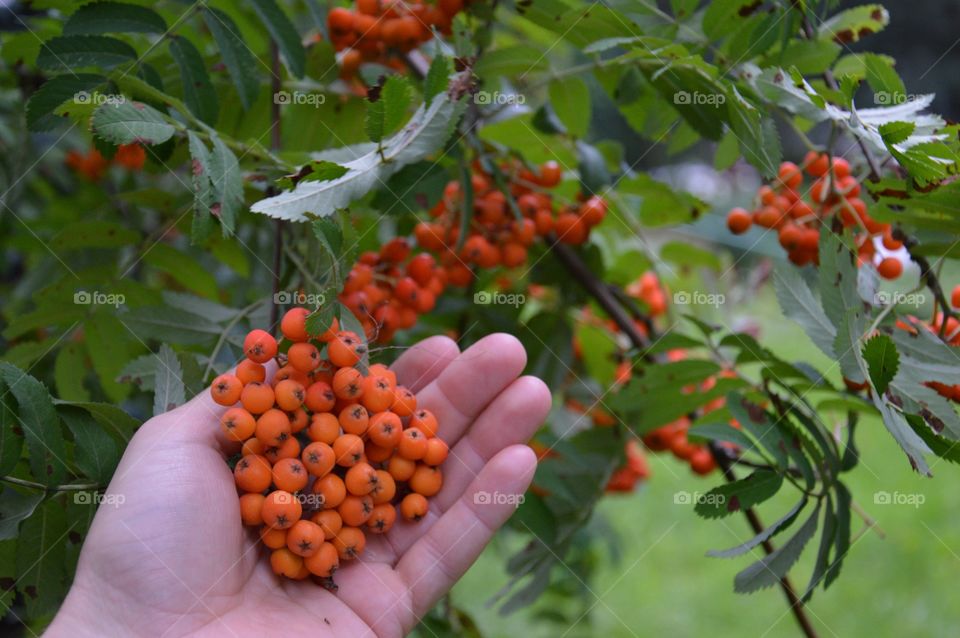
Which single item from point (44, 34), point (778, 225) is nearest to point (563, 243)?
point (778, 225)

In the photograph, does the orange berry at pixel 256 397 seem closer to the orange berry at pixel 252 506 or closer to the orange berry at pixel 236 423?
the orange berry at pixel 236 423

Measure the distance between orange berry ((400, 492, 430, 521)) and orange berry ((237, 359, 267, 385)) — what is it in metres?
0.32

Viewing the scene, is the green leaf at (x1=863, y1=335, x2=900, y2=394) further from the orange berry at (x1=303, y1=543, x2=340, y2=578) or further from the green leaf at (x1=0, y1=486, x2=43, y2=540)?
the green leaf at (x1=0, y1=486, x2=43, y2=540)

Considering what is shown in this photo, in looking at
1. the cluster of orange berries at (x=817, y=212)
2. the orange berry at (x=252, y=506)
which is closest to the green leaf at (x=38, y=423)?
the orange berry at (x=252, y=506)

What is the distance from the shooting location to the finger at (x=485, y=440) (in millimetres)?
1346

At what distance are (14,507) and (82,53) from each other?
718mm

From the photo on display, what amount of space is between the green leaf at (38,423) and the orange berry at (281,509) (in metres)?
0.28

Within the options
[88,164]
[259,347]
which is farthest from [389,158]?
[88,164]

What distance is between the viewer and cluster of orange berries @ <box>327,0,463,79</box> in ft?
5.18

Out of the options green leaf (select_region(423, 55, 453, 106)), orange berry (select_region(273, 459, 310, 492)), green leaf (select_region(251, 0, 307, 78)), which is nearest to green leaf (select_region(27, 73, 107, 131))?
green leaf (select_region(251, 0, 307, 78))

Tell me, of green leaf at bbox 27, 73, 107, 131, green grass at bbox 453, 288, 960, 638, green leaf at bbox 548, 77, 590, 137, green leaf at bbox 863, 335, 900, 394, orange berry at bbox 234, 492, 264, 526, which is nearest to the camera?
green leaf at bbox 863, 335, 900, 394

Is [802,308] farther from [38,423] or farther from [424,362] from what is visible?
[38,423]

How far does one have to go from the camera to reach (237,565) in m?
1.18

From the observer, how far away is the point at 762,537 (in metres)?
1.15
